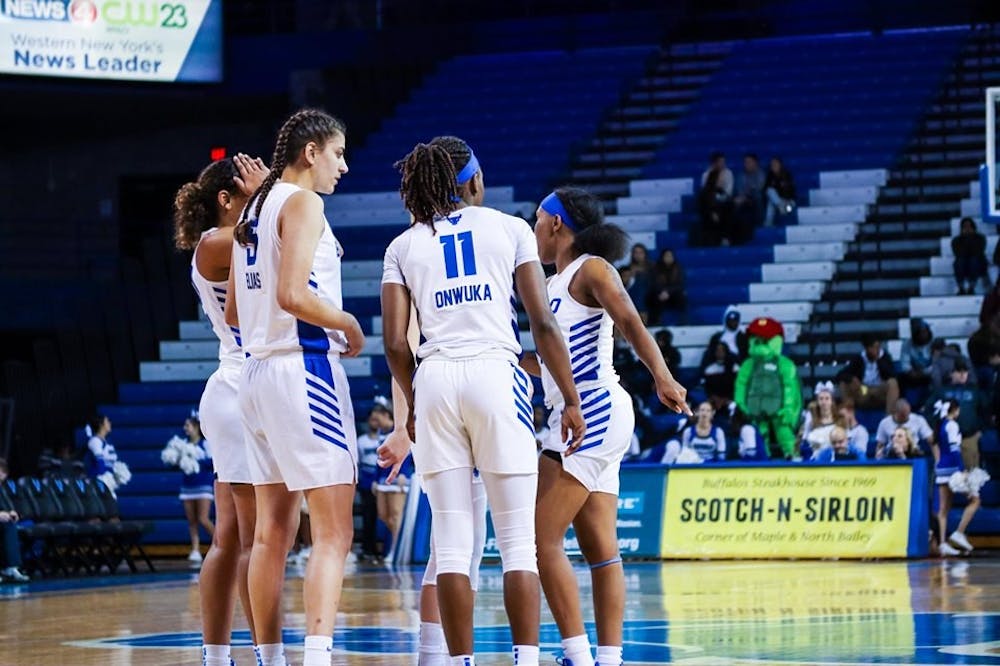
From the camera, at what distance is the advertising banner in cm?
1848

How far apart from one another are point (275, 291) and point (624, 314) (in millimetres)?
1536

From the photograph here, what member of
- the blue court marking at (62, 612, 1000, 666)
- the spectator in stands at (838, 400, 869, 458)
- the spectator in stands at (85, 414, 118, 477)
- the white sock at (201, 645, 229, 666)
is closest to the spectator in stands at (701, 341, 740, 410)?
the spectator in stands at (838, 400, 869, 458)

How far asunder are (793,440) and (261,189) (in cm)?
1434

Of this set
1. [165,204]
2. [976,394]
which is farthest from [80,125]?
[976,394]

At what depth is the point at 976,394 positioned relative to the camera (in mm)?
19922

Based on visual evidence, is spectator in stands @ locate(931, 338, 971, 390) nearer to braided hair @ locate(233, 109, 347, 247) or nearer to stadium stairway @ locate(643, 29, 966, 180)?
stadium stairway @ locate(643, 29, 966, 180)

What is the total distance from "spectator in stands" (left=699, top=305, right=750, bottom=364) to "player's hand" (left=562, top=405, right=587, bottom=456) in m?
14.7

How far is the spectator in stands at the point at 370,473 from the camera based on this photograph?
2114 centimetres

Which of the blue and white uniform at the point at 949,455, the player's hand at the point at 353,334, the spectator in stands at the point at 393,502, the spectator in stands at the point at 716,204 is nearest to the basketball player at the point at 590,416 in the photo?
the player's hand at the point at 353,334

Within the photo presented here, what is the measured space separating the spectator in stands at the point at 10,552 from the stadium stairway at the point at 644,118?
11.1 m

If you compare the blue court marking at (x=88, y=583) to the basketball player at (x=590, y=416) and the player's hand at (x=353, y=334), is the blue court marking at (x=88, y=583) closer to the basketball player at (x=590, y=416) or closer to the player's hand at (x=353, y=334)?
the basketball player at (x=590, y=416)

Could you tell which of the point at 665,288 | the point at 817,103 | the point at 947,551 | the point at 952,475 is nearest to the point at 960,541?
the point at 947,551

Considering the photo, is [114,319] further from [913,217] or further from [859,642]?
[859,642]

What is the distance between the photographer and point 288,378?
677cm
